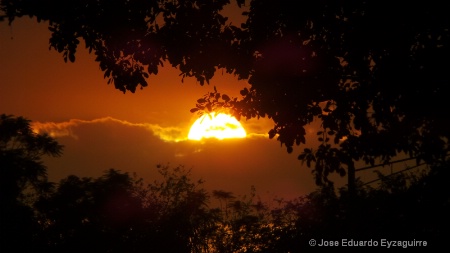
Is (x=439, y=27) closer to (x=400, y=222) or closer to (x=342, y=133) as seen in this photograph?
(x=342, y=133)

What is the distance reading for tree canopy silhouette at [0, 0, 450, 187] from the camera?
31.1 ft

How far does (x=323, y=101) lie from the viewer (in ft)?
35.2

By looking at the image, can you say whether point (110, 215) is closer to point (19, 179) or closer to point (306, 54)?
point (19, 179)

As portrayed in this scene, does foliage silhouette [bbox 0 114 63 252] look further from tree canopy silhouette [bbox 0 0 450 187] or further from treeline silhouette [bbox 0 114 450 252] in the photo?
tree canopy silhouette [bbox 0 0 450 187]

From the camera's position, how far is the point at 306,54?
33.1 ft

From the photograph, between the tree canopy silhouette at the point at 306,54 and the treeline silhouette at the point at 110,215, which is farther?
the treeline silhouette at the point at 110,215

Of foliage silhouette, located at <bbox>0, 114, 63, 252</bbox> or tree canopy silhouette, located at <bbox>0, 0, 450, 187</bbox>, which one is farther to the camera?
foliage silhouette, located at <bbox>0, 114, 63, 252</bbox>

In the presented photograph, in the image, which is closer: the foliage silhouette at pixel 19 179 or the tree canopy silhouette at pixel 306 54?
the tree canopy silhouette at pixel 306 54

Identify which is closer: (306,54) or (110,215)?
(306,54)

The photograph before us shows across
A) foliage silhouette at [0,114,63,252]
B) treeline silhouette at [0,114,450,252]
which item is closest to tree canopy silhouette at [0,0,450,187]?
treeline silhouette at [0,114,450,252]

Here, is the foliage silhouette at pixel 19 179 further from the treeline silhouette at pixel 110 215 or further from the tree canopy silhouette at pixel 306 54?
the tree canopy silhouette at pixel 306 54

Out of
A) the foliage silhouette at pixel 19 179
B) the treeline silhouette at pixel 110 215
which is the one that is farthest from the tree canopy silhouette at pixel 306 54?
the foliage silhouette at pixel 19 179

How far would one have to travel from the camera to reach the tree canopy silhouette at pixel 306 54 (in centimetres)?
947

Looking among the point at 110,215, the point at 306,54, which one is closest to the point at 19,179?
the point at 110,215
